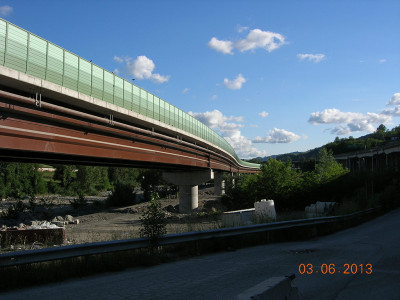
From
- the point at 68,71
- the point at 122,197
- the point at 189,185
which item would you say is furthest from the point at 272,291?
the point at 122,197

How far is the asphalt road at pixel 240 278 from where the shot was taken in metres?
5.64

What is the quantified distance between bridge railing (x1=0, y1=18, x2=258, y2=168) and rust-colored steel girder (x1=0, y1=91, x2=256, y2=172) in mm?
1248

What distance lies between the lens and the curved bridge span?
1491 centimetres

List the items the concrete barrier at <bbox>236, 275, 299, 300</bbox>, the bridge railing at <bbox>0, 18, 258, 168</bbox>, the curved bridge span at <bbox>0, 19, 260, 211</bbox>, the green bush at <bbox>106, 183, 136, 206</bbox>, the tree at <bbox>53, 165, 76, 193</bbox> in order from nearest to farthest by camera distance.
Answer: the concrete barrier at <bbox>236, 275, 299, 300</bbox> < the bridge railing at <bbox>0, 18, 258, 168</bbox> < the curved bridge span at <bbox>0, 19, 260, 211</bbox> < the green bush at <bbox>106, 183, 136, 206</bbox> < the tree at <bbox>53, 165, 76, 193</bbox>

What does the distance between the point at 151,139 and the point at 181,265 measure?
19.5m

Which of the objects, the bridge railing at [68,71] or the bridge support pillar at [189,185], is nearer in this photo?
the bridge railing at [68,71]

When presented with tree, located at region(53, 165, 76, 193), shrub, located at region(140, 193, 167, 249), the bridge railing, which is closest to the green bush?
the bridge railing

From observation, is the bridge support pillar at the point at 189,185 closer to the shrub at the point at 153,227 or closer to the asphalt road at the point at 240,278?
the asphalt road at the point at 240,278

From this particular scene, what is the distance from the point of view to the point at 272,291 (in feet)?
12.7

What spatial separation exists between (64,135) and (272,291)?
16359 millimetres
